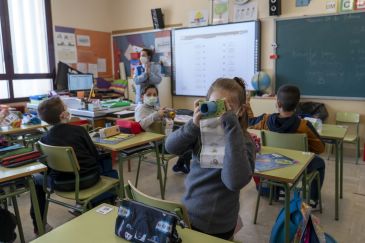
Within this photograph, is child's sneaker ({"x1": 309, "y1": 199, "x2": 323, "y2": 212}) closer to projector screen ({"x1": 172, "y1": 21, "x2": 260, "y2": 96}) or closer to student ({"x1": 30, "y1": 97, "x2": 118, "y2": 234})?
student ({"x1": 30, "y1": 97, "x2": 118, "y2": 234})

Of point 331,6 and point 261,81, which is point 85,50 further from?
point 331,6

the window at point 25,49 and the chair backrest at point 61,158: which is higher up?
the window at point 25,49

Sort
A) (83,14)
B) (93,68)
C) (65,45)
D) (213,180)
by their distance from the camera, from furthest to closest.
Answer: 1. (93,68)
2. (83,14)
3. (65,45)
4. (213,180)

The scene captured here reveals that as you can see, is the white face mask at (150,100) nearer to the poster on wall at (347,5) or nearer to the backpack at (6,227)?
the backpack at (6,227)

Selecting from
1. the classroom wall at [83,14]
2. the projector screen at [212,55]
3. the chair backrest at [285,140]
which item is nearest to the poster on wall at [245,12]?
the projector screen at [212,55]

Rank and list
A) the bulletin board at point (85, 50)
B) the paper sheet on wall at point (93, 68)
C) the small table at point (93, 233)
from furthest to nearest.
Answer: the paper sheet on wall at point (93, 68) → the bulletin board at point (85, 50) → the small table at point (93, 233)

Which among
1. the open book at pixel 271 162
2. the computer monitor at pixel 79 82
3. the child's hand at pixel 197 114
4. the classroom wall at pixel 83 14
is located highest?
the classroom wall at pixel 83 14

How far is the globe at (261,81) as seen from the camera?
4629 millimetres

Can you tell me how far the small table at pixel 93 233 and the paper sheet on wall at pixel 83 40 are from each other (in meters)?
5.32

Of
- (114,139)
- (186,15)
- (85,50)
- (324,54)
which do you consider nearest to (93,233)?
(114,139)

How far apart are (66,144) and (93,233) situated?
1.23 metres

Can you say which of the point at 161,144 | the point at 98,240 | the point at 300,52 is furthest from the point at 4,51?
the point at 98,240

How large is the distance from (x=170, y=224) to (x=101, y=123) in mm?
3359

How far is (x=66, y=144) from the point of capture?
7.26ft
